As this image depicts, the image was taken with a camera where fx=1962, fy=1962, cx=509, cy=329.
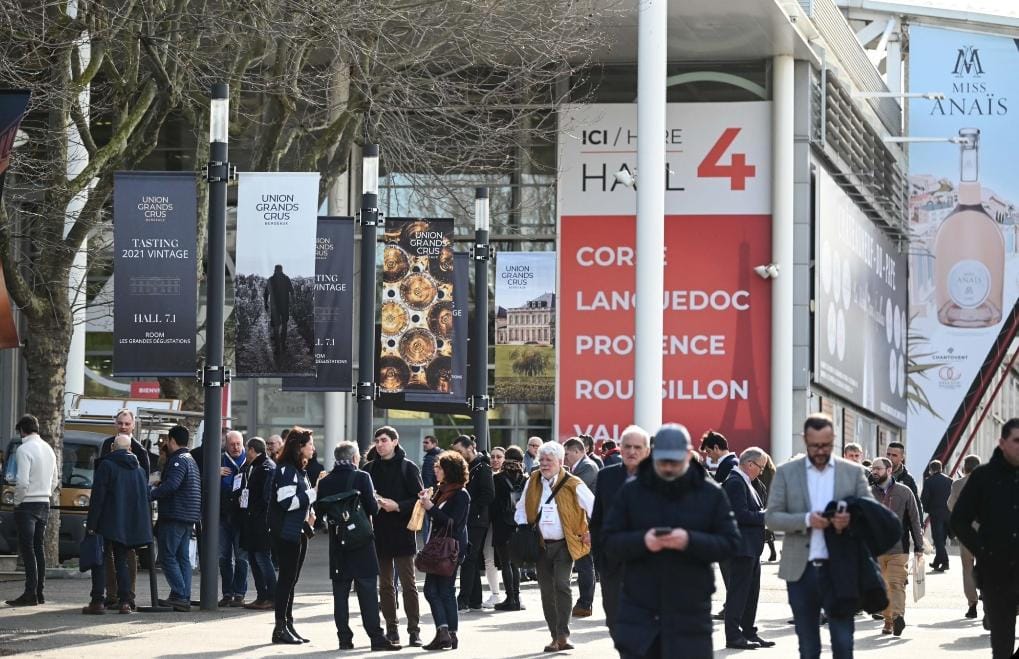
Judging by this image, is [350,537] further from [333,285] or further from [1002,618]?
[333,285]

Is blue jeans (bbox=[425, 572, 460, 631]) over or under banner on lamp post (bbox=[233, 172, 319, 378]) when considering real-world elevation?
under

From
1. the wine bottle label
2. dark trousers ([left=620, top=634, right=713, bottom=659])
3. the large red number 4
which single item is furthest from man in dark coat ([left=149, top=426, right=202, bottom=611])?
the wine bottle label

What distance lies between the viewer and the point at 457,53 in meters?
28.3

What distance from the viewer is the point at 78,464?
82.7 ft

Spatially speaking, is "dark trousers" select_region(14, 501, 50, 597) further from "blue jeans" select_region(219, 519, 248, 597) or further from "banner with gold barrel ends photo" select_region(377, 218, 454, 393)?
"banner with gold barrel ends photo" select_region(377, 218, 454, 393)

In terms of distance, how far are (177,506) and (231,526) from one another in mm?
1169

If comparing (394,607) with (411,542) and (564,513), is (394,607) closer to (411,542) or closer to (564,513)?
(411,542)

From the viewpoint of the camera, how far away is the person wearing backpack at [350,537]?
1468 centimetres

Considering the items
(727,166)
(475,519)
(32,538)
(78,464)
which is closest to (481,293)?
(78,464)

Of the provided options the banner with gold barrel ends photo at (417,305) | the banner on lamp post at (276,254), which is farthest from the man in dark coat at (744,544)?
the banner with gold barrel ends photo at (417,305)

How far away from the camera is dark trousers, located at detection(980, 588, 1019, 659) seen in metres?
11.7

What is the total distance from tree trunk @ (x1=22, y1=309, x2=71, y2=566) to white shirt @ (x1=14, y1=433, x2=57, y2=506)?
2.91 m

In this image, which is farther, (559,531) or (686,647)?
(559,531)

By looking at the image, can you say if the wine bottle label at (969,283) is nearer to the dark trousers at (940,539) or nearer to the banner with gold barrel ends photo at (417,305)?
the dark trousers at (940,539)
